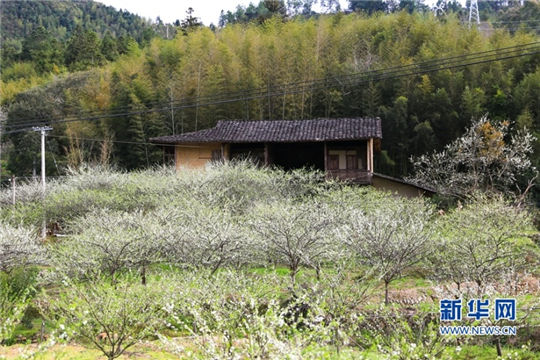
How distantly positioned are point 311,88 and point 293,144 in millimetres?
4046

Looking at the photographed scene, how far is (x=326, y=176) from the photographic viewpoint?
65.2 ft

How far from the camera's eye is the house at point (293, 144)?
20250mm

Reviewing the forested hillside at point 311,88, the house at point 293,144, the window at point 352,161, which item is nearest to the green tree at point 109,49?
the forested hillside at point 311,88

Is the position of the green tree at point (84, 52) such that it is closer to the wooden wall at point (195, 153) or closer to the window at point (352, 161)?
the wooden wall at point (195, 153)

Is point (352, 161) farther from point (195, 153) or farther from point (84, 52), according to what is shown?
point (84, 52)

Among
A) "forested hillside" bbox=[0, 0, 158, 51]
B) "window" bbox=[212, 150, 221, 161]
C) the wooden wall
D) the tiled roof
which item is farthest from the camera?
"forested hillside" bbox=[0, 0, 158, 51]

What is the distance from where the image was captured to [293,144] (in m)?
22.8

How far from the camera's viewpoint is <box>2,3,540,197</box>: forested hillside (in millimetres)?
23766

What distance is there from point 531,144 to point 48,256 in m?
19.1

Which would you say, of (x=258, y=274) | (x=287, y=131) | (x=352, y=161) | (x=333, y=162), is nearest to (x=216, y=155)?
(x=287, y=131)

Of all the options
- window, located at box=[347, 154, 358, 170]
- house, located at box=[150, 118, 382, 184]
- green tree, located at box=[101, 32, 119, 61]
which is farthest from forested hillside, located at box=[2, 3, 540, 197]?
green tree, located at box=[101, 32, 119, 61]

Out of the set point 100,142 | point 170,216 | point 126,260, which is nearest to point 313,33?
point 100,142

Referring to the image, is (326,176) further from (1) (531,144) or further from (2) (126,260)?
(2) (126,260)

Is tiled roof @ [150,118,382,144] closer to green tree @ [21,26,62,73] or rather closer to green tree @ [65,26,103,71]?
green tree @ [65,26,103,71]
